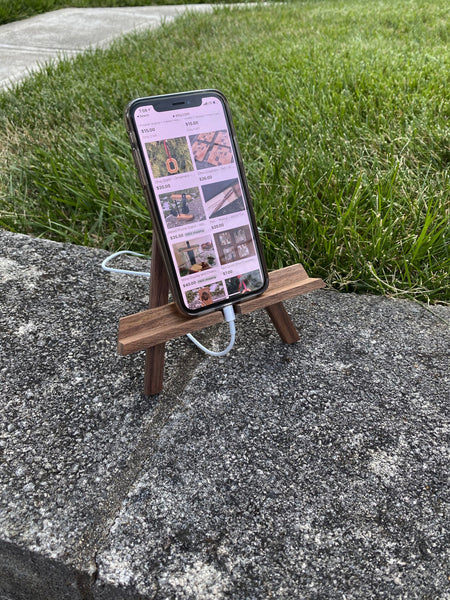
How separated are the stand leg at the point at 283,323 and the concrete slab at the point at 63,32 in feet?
12.6

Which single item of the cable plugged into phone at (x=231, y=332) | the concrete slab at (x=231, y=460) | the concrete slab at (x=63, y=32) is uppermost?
the concrete slab at (x=63, y=32)

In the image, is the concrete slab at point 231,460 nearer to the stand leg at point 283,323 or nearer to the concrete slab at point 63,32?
the stand leg at point 283,323

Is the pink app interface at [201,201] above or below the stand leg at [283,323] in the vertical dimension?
above

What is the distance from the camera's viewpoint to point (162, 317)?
1488 millimetres

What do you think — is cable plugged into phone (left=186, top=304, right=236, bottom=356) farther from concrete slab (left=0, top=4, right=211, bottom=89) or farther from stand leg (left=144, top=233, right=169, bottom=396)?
concrete slab (left=0, top=4, right=211, bottom=89)

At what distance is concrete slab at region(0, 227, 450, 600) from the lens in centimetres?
119

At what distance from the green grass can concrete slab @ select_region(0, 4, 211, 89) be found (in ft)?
2.46

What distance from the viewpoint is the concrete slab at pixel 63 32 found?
17.2ft

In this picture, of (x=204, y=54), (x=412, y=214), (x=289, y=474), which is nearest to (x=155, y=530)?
(x=289, y=474)

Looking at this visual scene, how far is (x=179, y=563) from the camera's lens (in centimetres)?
120

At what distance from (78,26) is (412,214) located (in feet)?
18.6

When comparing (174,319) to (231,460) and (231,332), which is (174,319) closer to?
(231,332)

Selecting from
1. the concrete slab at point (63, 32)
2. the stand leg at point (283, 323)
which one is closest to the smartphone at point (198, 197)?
the stand leg at point (283, 323)

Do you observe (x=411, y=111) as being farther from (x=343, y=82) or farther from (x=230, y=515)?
(x=230, y=515)
